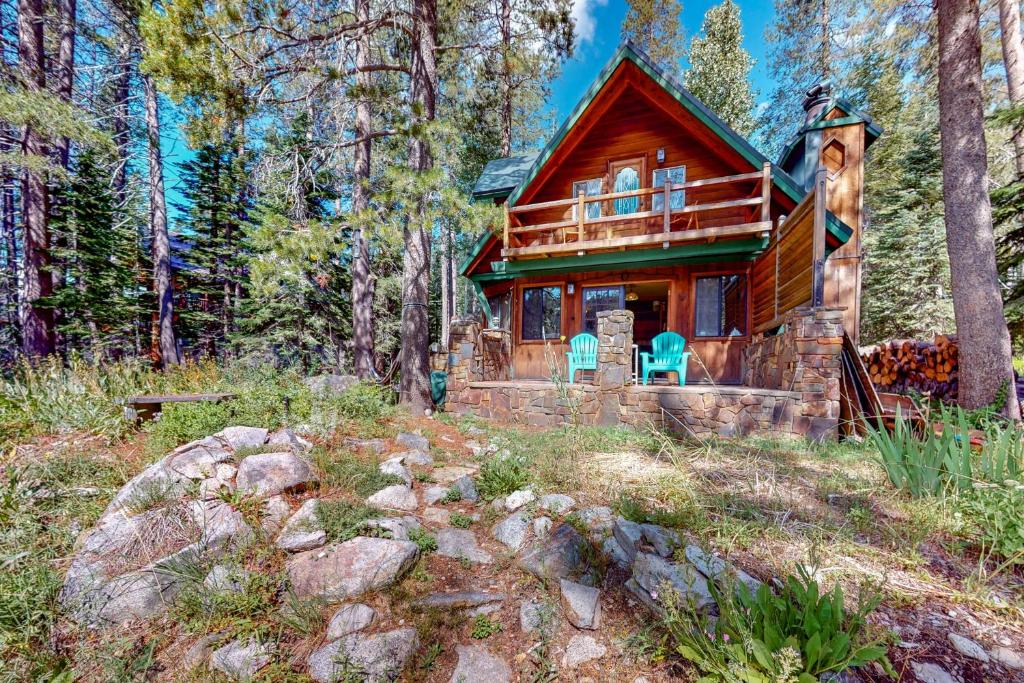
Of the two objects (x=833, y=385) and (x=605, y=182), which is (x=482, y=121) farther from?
Result: (x=833, y=385)

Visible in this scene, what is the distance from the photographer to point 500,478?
339 cm

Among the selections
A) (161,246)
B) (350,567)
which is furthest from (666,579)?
→ (161,246)

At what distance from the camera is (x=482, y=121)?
1020cm

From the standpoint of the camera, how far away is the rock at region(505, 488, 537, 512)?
121 inches

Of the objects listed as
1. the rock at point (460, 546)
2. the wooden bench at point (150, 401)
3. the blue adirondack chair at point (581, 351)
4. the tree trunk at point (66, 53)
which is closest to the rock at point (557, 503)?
the rock at point (460, 546)

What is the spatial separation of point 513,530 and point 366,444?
2.19 metres

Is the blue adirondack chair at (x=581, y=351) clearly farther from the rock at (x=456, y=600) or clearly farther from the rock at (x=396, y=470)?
the rock at (x=456, y=600)

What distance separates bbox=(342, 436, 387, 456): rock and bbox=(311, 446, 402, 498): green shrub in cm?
42

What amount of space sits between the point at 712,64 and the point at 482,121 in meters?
12.3

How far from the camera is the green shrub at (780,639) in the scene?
4.52ft

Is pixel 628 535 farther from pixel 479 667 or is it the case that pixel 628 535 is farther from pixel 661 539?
pixel 479 667

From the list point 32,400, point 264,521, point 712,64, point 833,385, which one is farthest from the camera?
point 712,64

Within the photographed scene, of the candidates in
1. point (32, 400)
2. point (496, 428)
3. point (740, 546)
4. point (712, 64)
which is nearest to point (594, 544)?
point (740, 546)

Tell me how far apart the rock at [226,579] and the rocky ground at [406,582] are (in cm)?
1
